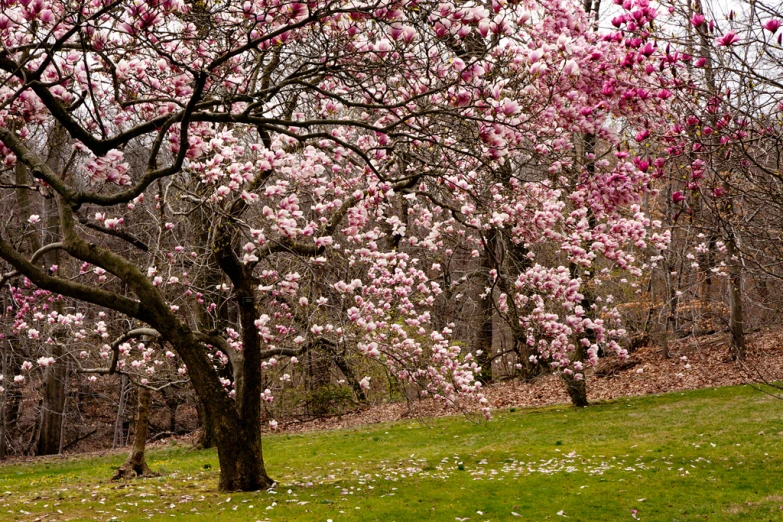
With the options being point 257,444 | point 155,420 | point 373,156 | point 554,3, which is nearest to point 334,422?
point 155,420

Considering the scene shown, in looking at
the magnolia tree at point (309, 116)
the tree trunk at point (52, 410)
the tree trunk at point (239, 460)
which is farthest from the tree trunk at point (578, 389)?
the tree trunk at point (52, 410)

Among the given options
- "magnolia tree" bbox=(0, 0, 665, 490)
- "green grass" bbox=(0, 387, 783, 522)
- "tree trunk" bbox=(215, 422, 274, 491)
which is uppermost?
"magnolia tree" bbox=(0, 0, 665, 490)

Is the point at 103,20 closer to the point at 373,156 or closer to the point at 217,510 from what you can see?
the point at 373,156

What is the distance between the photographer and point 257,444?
27.6ft

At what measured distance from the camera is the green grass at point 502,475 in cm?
731

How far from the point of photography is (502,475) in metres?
9.46

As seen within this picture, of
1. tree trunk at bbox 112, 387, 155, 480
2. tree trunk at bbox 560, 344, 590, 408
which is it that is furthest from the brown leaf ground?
tree trunk at bbox 112, 387, 155, 480

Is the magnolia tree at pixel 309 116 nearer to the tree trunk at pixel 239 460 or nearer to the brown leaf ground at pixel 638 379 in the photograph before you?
the tree trunk at pixel 239 460

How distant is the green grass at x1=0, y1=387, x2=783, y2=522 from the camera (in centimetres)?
731

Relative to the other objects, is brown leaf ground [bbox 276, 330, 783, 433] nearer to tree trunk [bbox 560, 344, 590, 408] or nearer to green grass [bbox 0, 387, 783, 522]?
tree trunk [bbox 560, 344, 590, 408]

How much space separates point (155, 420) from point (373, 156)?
23.8 meters

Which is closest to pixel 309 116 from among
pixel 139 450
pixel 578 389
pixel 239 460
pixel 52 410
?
pixel 239 460

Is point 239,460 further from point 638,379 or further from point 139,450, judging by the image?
point 638,379

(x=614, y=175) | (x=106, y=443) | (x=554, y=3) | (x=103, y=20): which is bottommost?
(x=106, y=443)
